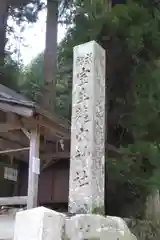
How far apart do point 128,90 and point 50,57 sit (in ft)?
10.4

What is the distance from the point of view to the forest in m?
8.46

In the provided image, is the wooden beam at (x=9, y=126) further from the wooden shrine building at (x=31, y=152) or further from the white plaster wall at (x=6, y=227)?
the white plaster wall at (x=6, y=227)

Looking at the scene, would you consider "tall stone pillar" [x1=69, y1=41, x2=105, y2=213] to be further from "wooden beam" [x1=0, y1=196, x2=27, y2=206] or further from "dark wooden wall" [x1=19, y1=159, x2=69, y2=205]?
"dark wooden wall" [x1=19, y1=159, x2=69, y2=205]

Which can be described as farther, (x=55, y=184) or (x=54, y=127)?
(x=55, y=184)

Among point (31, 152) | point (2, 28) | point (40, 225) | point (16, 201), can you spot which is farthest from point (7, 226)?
point (2, 28)

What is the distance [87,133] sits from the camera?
223 inches

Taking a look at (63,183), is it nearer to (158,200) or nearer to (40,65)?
(158,200)

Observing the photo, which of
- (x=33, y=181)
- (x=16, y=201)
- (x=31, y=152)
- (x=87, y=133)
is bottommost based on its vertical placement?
(x=16, y=201)

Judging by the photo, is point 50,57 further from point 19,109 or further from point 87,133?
point 87,133

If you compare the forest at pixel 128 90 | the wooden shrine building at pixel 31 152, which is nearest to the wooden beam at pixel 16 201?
the wooden shrine building at pixel 31 152

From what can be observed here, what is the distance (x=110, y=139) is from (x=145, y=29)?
278cm

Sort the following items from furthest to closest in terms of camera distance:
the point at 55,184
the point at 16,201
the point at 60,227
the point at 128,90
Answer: the point at 55,184 → the point at 128,90 → the point at 16,201 → the point at 60,227

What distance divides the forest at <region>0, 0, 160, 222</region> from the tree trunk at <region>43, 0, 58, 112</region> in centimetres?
80

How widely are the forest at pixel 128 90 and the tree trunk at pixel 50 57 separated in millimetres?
804
